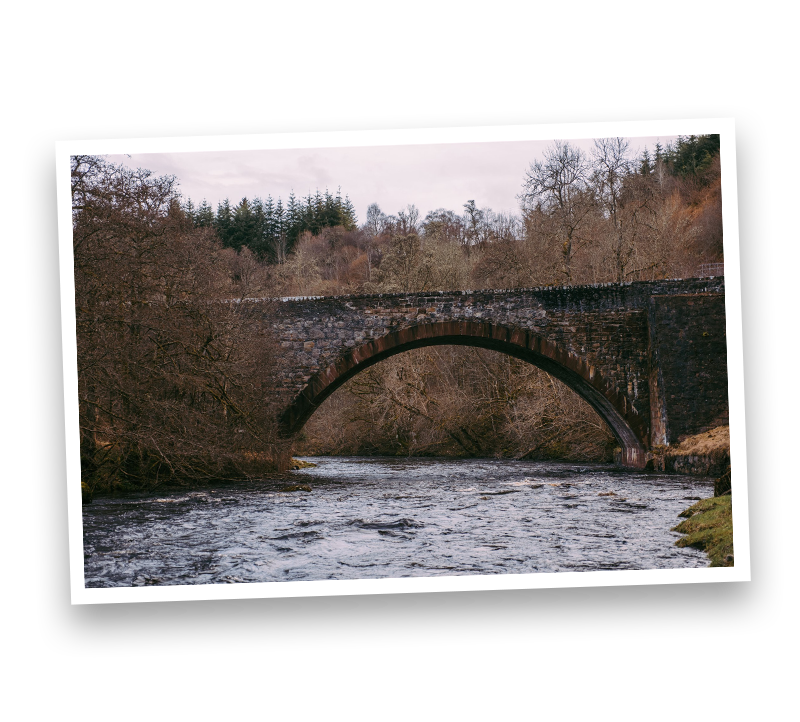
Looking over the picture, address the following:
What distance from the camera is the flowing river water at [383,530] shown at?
20.3ft

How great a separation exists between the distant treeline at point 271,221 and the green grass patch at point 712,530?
6807mm

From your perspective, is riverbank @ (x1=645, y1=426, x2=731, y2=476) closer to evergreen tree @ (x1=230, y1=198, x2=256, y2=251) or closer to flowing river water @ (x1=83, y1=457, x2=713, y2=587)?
flowing river water @ (x1=83, y1=457, x2=713, y2=587)

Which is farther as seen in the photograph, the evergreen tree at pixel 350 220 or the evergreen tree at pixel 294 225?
the evergreen tree at pixel 350 220

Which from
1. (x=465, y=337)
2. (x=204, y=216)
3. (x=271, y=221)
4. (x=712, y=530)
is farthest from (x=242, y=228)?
(x=712, y=530)

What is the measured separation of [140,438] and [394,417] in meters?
14.9

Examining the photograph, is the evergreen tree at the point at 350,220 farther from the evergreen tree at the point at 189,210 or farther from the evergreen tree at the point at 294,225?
the evergreen tree at the point at 189,210

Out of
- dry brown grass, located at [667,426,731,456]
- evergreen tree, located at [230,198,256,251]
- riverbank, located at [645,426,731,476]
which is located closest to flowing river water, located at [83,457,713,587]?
riverbank, located at [645,426,731,476]

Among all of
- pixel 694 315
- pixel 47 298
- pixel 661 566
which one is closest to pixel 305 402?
pixel 694 315

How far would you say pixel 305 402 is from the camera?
48.3ft

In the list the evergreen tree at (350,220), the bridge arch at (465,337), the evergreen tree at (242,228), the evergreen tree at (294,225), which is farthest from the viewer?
the evergreen tree at (350,220)

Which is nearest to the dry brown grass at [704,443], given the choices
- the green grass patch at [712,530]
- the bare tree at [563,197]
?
the green grass patch at [712,530]

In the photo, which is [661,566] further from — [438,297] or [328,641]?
[438,297]

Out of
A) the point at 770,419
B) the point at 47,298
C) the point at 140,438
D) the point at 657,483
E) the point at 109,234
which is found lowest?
the point at 657,483

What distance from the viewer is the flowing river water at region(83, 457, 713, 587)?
6180 mm
